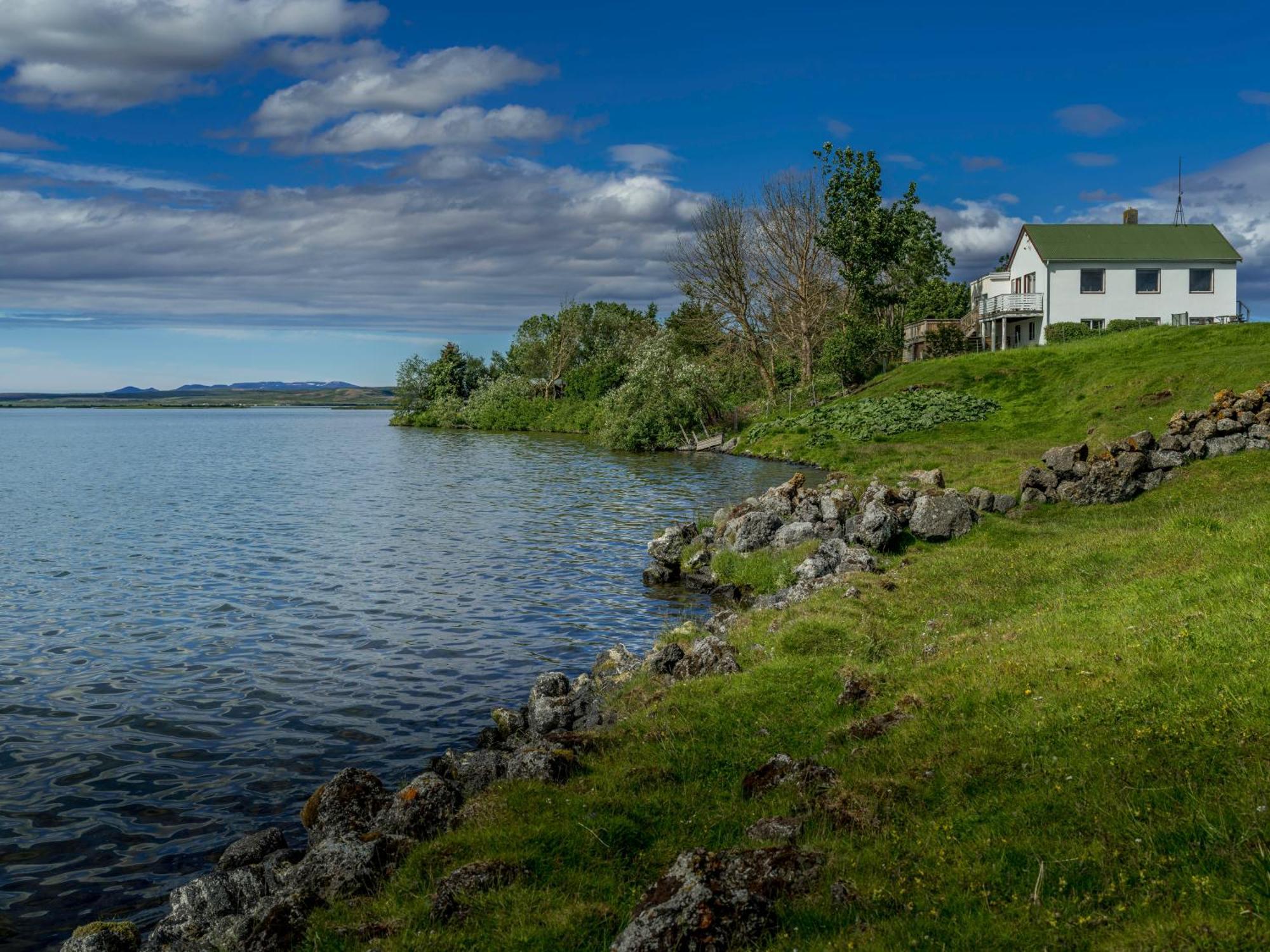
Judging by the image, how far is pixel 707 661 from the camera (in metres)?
17.5

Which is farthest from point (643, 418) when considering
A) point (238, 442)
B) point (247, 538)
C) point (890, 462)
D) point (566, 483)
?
point (238, 442)

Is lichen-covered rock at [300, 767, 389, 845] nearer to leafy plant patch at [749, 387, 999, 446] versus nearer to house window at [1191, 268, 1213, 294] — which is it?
leafy plant patch at [749, 387, 999, 446]

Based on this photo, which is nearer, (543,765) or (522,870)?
(522,870)

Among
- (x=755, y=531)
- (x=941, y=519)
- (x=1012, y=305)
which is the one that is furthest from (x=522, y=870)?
(x=1012, y=305)

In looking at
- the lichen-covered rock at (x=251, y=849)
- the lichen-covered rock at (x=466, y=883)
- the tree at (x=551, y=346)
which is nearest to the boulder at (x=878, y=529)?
the lichen-covered rock at (x=251, y=849)

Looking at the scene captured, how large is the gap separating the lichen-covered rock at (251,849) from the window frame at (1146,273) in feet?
294

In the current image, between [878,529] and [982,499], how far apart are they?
5.11 m

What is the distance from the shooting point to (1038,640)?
1414 centimetres

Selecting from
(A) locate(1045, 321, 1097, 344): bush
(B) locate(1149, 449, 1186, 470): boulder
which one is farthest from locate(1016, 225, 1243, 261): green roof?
(B) locate(1149, 449, 1186, 470): boulder

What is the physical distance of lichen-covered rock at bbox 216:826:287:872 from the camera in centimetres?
1199

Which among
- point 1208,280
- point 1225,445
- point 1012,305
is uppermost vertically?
point 1208,280

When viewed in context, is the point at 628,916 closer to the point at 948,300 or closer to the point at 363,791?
the point at 363,791

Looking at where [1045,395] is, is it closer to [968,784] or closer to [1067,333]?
[1067,333]

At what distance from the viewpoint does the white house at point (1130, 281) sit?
275 ft
